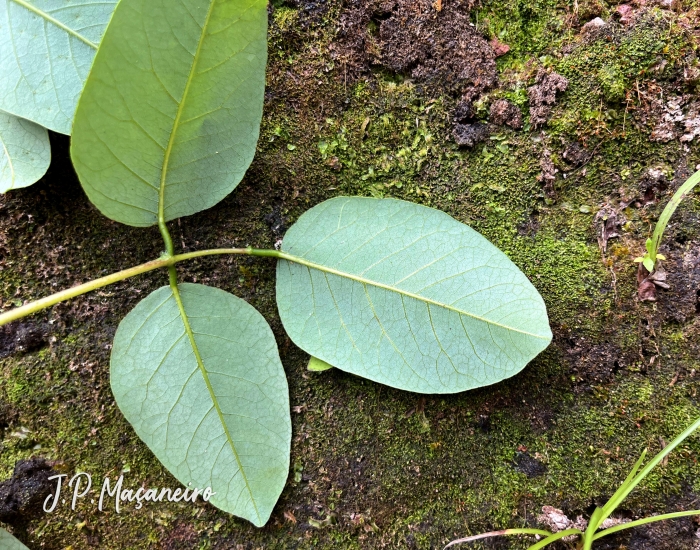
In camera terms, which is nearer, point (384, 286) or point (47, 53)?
point (47, 53)

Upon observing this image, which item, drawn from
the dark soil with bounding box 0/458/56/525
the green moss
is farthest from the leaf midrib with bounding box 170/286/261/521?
the dark soil with bounding box 0/458/56/525

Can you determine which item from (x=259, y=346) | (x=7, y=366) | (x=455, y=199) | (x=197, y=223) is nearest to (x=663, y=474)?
(x=455, y=199)

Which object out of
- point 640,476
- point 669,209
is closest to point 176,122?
point 669,209

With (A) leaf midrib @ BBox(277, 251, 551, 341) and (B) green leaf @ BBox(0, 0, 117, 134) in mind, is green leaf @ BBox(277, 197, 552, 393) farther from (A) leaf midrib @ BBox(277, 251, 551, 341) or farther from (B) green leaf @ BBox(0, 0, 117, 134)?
(B) green leaf @ BBox(0, 0, 117, 134)

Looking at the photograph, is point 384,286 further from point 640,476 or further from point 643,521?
point 643,521

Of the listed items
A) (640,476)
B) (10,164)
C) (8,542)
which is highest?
(10,164)

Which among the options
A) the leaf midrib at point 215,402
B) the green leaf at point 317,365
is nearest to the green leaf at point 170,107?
the leaf midrib at point 215,402
